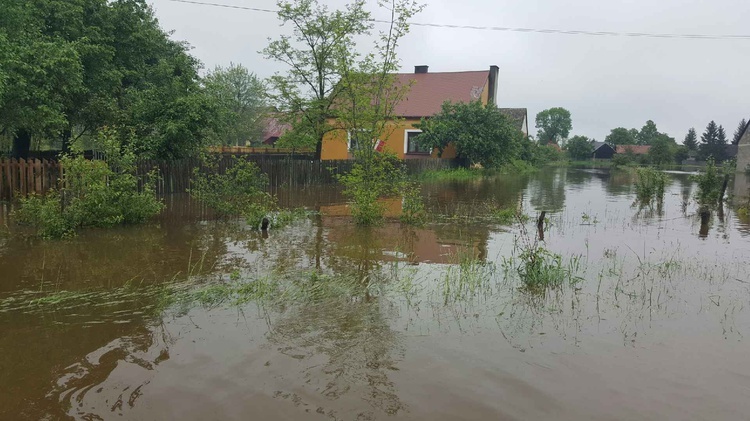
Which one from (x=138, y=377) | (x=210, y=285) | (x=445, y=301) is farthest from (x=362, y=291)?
(x=138, y=377)

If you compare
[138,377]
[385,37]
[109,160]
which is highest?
[385,37]

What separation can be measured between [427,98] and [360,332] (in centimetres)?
3315

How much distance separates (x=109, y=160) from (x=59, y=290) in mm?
5540

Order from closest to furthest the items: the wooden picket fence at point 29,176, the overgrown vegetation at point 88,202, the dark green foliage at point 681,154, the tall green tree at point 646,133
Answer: the overgrown vegetation at point 88,202, the wooden picket fence at point 29,176, the dark green foliage at point 681,154, the tall green tree at point 646,133

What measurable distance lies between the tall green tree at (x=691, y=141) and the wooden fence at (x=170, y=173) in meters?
78.1

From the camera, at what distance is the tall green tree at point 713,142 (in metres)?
75.4

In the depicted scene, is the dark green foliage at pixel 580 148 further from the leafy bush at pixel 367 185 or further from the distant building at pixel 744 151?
the leafy bush at pixel 367 185

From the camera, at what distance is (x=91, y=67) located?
17.1 m

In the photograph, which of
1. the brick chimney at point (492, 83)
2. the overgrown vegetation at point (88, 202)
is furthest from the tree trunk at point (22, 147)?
the brick chimney at point (492, 83)

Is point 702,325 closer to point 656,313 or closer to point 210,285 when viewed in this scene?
point 656,313

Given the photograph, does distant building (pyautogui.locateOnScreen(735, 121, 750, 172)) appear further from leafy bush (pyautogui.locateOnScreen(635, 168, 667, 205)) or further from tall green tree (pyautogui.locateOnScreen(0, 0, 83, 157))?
tall green tree (pyautogui.locateOnScreen(0, 0, 83, 157))

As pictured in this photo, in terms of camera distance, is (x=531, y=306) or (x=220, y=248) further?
(x=220, y=248)

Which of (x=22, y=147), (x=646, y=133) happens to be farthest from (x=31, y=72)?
(x=646, y=133)

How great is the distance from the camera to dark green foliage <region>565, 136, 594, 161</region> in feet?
270
